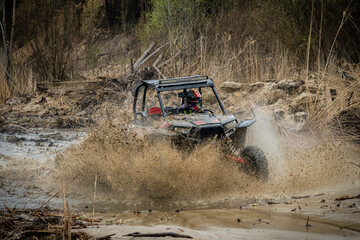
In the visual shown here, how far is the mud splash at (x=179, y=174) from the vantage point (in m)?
6.25

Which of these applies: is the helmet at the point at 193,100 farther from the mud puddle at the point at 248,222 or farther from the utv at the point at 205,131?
the mud puddle at the point at 248,222

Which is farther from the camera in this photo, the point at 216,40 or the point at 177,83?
the point at 216,40

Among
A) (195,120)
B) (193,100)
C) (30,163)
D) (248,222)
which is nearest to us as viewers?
(248,222)

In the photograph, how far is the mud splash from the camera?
6.25 m

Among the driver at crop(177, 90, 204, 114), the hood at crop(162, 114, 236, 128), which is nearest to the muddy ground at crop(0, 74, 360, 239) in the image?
the hood at crop(162, 114, 236, 128)

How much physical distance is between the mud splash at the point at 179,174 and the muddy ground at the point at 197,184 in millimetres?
13

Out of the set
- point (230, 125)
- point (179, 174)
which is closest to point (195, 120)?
point (230, 125)

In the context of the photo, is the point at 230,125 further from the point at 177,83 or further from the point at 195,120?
the point at 177,83

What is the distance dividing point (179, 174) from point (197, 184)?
267 millimetres

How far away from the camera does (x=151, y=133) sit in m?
6.75

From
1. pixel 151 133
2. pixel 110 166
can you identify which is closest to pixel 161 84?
pixel 151 133

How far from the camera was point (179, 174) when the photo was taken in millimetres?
6340

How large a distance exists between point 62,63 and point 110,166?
878 centimetres

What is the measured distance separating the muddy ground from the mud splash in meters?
0.01
